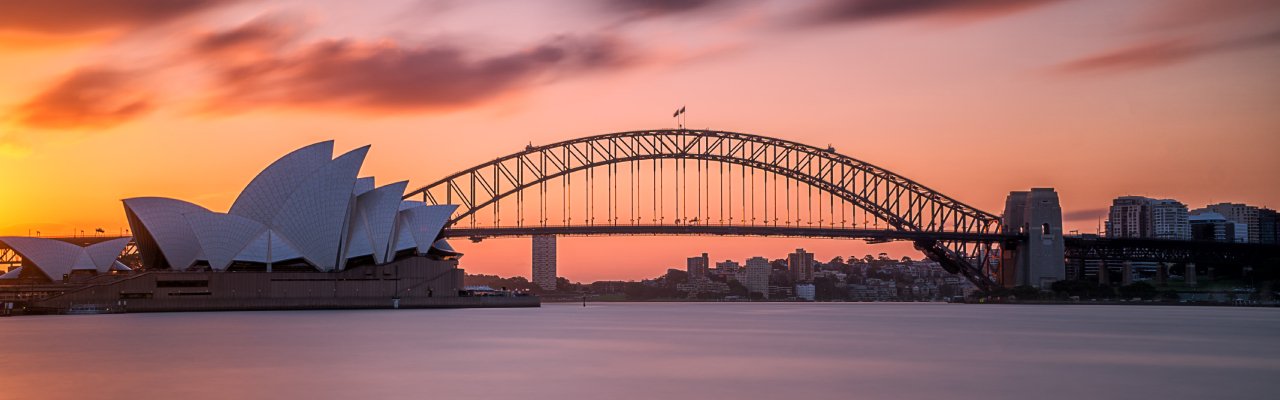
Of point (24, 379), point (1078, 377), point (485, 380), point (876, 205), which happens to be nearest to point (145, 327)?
point (24, 379)

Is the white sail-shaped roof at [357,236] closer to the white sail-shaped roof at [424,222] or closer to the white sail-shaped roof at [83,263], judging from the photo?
the white sail-shaped roof at [424,222]

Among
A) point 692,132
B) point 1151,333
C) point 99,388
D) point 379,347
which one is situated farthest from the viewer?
point 692,132

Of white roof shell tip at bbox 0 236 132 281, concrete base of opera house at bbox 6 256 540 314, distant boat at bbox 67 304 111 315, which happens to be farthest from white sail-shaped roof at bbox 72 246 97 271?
Result: distant boat at bbox 67 304 111 315

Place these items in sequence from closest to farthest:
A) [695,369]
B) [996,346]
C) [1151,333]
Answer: [695,369] < [996,346] < [1151,333]

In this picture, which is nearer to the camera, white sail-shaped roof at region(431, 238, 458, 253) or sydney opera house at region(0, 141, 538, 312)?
sydney opera house at region(0, 141, 538, 312)

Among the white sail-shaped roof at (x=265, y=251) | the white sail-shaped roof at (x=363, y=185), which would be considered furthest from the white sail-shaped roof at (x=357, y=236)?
the white sail-shaped roof at (x=265, y=251)

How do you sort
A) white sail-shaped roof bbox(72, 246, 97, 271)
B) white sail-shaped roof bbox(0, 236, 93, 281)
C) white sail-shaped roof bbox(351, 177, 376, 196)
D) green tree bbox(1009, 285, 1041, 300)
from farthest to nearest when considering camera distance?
green tree bbox(1009, 285, 1041, 300) → white sail-shaped roof bbox(72, 246, 97, 271) → white sail-shaped roof bbox(0, 236, 93, 281) → white sail-shaped roof bbox(351, 177, 376, 196)

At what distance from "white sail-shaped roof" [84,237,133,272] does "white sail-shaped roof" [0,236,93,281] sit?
1.44 meters

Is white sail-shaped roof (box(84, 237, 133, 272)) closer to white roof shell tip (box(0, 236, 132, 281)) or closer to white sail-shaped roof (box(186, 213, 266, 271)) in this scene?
white roof shell tip (box(0, 236, 132, 281))

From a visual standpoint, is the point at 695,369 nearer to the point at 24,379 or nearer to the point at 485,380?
the point at 485,380

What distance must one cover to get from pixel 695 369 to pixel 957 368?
6.28m

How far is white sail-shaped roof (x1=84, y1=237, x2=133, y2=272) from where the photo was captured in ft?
334

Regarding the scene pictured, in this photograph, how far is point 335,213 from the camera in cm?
8069

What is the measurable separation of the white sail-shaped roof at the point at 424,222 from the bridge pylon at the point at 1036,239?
5244 cm
